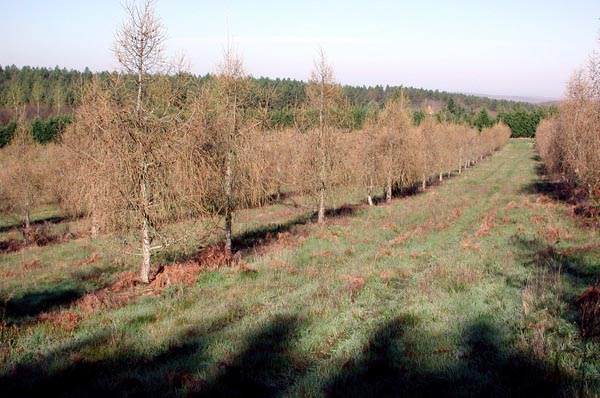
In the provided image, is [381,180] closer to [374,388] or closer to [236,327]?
[236,327]

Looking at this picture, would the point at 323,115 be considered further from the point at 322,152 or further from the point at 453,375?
the point at 453,375

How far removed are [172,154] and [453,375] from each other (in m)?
9.11

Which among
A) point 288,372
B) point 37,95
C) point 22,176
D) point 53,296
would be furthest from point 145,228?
point 37,95

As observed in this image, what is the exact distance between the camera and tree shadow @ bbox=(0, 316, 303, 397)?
5.64m

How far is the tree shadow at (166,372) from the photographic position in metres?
5.64

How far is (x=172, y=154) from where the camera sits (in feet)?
39.2

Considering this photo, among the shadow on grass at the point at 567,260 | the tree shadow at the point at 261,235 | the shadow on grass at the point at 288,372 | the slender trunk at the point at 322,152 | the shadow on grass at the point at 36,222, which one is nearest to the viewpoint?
the shadow on grass at the point at 288,372

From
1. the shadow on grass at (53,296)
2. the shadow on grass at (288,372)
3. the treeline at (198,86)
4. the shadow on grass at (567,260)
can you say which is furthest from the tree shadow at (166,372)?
the treeline at (198,86)

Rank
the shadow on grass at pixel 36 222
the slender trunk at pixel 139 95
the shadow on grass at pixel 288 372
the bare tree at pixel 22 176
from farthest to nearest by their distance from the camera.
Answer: the shadow on grass at pixel 36 222, the bare tree at pixel 22 176, the slender trunk at pixel 139 95, the shadow on grass at pixel 288 372

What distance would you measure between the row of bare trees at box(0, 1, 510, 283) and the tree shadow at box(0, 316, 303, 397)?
206 inches

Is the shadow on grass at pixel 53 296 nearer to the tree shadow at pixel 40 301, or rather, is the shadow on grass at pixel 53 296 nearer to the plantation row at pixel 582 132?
the tree shadow at pixel 40 301

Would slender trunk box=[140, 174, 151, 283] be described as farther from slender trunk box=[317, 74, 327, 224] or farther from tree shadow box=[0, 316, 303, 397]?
slender trunk box=[317, 74, 327, 224]

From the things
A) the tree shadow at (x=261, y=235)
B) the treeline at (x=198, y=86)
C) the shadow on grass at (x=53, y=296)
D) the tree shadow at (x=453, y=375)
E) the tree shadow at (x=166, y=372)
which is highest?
the treeline at (x=198, y=86)

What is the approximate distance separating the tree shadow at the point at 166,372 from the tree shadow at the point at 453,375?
2.93 feet
